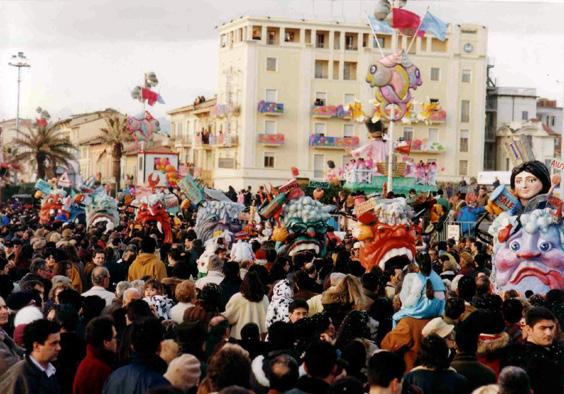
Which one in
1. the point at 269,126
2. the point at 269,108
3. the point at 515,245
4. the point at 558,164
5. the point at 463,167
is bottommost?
the point at 515,245

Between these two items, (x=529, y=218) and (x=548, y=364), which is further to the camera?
(x=529, y=218)

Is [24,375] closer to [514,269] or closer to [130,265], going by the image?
[130,265]

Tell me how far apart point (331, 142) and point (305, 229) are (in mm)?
54948

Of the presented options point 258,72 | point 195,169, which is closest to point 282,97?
point 258,72

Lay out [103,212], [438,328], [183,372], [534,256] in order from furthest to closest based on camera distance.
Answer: [103,212] → [534,256] → [438,328] → [183,372]

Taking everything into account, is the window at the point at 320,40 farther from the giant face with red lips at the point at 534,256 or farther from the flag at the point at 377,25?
the giant face with red lips at the point at 534,256

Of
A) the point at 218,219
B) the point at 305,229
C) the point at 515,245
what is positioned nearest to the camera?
the point at 515,245

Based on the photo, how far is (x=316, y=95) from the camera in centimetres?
7606

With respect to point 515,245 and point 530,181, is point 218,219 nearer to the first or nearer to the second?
point 530,181

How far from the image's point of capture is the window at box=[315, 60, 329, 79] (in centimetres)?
7581

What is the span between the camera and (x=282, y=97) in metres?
75.2

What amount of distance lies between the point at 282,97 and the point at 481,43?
13468 millimetres

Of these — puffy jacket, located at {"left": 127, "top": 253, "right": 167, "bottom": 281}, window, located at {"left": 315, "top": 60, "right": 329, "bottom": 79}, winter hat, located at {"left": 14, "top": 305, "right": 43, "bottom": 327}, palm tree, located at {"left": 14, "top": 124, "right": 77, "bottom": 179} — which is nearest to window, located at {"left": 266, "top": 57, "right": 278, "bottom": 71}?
window, located at {"left": 315, "top": 60, "right": 329, "bottom": 79}

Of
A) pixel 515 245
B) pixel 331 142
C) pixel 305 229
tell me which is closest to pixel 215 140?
pixel 331 142
